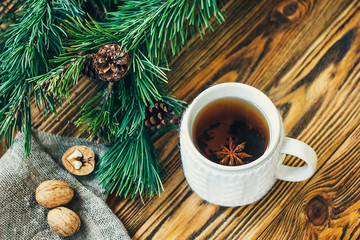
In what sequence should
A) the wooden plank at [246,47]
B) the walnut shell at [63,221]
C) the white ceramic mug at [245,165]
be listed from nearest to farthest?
the white ceramic mug at [245,165], the walnut shell at [63,221], the wooden plank at [246,47]

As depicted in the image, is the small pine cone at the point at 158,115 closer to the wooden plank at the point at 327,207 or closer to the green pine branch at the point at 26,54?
the green pine branch at the point at 26,54

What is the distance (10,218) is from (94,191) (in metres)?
0.14

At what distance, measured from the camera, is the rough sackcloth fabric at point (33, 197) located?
0.75 m

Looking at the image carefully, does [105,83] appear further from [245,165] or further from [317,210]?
[317,210]

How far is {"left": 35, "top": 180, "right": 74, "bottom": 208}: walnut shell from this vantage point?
747 mm

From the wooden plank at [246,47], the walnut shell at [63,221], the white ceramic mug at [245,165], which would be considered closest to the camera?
the white ceramic mug at [245,165]

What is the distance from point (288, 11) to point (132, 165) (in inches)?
16.3

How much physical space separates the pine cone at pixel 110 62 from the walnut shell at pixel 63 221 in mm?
241

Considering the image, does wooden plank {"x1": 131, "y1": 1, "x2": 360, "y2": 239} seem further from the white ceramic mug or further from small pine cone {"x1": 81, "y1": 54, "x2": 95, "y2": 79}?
small pine cone {"x1": 81, "y1": 54, "x2": 95, "y2": 79}

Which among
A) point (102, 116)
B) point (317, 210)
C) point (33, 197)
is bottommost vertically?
A: point (317, 210)

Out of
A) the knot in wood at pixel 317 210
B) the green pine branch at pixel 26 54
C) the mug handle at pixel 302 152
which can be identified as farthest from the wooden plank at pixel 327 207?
the green pine branch at pixel 26 54

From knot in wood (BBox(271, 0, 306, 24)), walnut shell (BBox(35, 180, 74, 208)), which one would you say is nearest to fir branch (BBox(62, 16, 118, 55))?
walnut shell (BBox(35, 180, 74, 208))

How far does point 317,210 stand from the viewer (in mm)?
773

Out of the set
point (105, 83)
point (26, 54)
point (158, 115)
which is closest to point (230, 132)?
point (158, 115)
